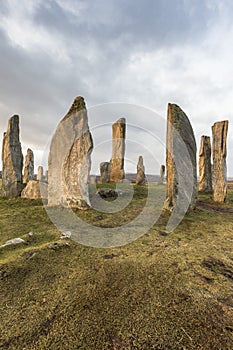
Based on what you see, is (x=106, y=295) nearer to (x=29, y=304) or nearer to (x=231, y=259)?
(x=29, y=304)

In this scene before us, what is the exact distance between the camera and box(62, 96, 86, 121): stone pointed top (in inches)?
285

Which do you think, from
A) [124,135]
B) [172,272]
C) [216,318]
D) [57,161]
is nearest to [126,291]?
[172,272]

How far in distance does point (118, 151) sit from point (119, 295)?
43.2 feet

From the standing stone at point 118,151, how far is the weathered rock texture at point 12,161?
23.4 ft

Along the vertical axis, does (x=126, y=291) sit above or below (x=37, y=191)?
below

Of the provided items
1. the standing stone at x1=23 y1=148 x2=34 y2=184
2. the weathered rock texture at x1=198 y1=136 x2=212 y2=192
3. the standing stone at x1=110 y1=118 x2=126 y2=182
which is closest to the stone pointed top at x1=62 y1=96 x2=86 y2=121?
the standing stone at x1=110 y1=118 x2=126 y2=182

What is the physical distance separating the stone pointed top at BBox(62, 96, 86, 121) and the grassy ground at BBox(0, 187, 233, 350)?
4.98 metres

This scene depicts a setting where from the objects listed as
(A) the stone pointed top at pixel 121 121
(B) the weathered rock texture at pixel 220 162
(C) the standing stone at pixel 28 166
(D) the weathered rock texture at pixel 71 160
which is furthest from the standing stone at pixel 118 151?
(D) the weathered rock texture at pixel 71 160

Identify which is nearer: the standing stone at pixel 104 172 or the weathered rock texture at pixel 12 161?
the weathered rock texture at pixel 12 161

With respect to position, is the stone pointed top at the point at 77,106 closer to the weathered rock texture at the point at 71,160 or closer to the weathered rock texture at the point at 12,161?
→ the weathered rock texture at the point at 71,160

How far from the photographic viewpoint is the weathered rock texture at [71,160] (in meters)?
6.91

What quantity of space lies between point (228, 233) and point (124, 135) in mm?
12020

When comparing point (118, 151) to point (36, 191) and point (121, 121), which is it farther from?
point (36, 191)

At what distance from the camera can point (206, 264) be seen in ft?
9.93
